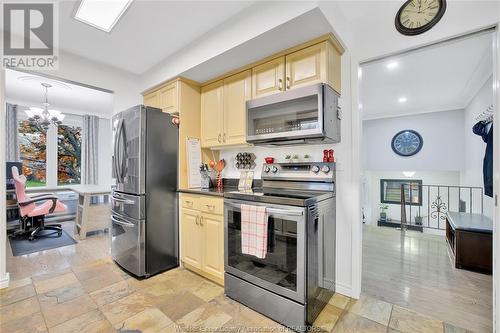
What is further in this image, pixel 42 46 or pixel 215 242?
pixel 42 46

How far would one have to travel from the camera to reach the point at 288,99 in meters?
1.99

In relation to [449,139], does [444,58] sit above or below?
above

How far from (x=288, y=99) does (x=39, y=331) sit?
8.38 ft

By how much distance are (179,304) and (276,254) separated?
0.97 m

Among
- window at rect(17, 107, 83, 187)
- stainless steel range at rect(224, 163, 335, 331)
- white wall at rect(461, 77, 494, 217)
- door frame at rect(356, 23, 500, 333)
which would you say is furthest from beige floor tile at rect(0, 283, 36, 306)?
white wall at rect(461, 77, 494, 217)

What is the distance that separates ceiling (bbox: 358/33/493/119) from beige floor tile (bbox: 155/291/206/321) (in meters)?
2.37

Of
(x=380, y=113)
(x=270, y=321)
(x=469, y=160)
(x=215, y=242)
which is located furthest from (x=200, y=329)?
(x=380, y=113)

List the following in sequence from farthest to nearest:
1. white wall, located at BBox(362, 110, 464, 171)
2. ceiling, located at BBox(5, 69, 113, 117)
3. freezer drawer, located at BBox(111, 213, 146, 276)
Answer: white wall, located at BBox(362, 110, 464, 171) → ceiling, located at BBox(5, 69, 113, 117) → freezer drawer, located at BBox(111, 213, 146, 276)

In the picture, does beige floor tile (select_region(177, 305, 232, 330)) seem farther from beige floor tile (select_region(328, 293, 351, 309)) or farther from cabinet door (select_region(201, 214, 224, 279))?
beige floor tile (select_region(328, 293, 351, 309))

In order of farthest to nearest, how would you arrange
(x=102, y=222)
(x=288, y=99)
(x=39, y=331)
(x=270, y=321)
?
(x=102, y=222)
(x=288, y=99)
(x=270, y=321)
(x=39, y=331)

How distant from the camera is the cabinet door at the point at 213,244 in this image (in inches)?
87.2

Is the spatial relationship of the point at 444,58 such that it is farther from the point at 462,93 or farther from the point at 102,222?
the point at 102,222

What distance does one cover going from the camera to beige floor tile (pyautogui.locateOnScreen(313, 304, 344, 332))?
1702mm

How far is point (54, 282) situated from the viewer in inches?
91.4
